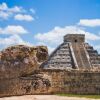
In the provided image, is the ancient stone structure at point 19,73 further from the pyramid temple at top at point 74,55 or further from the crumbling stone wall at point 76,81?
the pyramid temple at top at point 74,55

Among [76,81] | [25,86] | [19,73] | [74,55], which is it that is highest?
[74,55]

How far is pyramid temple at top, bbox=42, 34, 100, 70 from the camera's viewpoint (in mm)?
63516

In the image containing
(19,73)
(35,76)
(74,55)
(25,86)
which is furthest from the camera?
(74,55)

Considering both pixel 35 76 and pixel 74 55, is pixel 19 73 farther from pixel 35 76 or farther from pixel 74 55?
pixel 74 55

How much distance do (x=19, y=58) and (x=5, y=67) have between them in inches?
33.7

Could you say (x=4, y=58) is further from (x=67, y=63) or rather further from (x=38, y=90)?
(x=67, y=63)

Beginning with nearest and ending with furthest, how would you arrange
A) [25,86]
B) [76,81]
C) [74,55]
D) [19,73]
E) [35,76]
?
1. [25,86]
2. [19,73]
3. [35,76]
4. [76,81]
5. [74,55]

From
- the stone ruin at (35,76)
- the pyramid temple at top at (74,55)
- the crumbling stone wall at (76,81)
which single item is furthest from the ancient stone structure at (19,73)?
the pyramid temple at top at (74,55)

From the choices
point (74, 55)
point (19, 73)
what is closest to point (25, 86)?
point (19, 73)

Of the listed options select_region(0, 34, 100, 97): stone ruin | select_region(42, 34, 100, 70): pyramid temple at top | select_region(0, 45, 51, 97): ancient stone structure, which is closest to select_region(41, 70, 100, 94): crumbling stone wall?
select_region(0, 34, 100, 97): stone ruin

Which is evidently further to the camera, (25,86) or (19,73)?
(19,73)

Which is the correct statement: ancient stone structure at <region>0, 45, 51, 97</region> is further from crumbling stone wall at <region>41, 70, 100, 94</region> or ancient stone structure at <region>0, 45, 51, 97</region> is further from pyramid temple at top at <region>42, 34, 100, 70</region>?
pyramid temple at top at <region>42, 34, 100, 70</region>

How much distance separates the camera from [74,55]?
219 feet

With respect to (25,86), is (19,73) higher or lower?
higher
